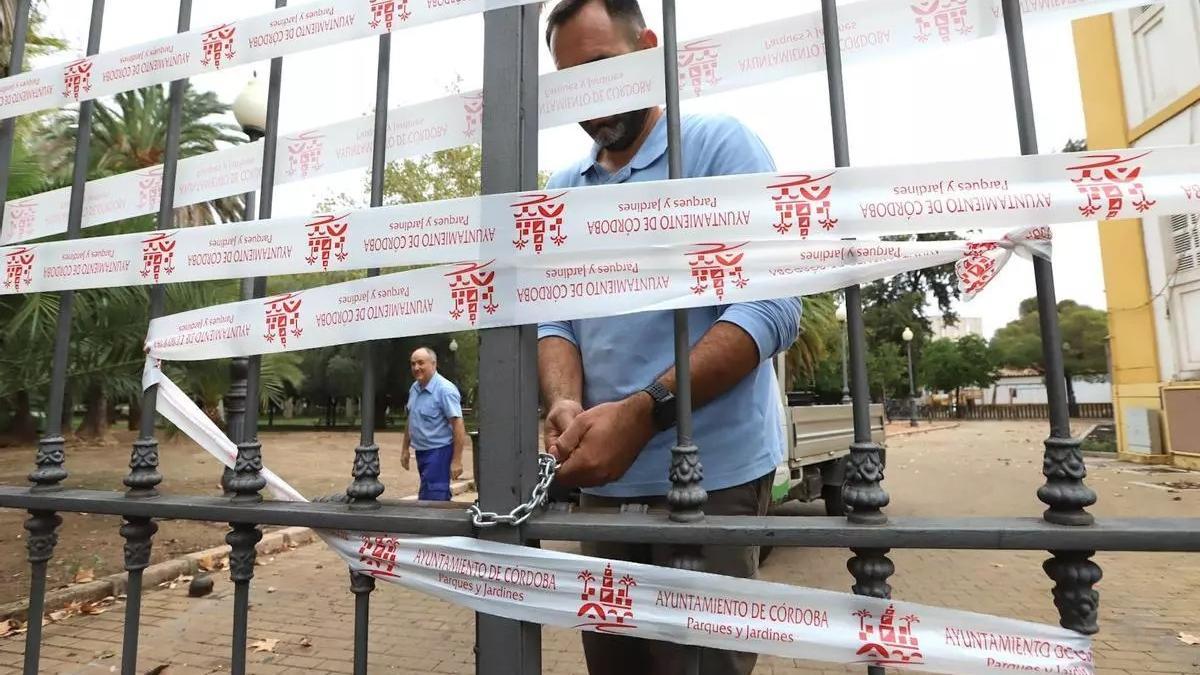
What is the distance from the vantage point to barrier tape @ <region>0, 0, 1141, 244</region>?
1288 mm

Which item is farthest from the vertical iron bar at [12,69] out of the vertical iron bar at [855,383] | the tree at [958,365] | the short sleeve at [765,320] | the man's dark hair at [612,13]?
the tree at [958,365]

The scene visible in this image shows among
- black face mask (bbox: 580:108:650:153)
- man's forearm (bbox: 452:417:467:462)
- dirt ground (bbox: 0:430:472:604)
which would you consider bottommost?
dirt ground (bbox: 0:430:472:604)

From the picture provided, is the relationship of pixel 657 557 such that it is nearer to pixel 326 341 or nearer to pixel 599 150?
pixel 326 341

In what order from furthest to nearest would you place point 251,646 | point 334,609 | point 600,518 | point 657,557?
1. point 334,609
2. point 251,646
3. point 657,557
4. point 600,518

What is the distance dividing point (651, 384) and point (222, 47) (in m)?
1.45

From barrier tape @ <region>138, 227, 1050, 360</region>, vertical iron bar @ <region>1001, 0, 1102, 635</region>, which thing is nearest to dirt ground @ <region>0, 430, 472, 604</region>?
barrier tape @ <region>138, 227, 1050, 360</region>

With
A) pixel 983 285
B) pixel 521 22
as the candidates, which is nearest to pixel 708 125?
pixel 521 22

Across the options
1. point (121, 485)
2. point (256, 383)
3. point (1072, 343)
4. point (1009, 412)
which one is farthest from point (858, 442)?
point (1072, 343)

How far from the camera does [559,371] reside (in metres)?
1.88

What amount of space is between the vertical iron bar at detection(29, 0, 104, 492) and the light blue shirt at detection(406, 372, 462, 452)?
506 centimetres

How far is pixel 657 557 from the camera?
161 cm

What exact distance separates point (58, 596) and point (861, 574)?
5.74 meters

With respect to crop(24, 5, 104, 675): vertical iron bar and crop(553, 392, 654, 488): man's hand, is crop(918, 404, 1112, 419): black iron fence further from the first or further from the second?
crop(24, 5, 104, 675): vertical iron bar

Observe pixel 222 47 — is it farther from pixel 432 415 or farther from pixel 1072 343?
pixel 1072 343
